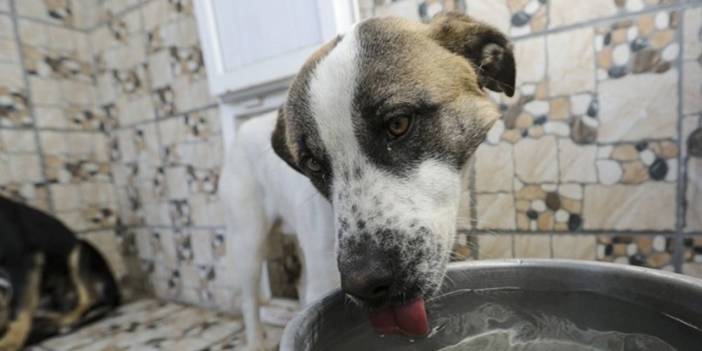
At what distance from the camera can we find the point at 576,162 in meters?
1.02

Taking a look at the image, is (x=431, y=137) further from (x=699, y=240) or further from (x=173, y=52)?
(x=173, y=52)

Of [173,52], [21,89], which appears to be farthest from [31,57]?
[173,52]

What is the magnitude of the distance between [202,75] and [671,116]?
1.61 meters

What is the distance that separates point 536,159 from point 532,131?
0.08 m

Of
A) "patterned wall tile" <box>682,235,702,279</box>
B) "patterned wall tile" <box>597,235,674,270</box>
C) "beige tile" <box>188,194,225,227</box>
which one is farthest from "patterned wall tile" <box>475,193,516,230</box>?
"beige tile" <box>188,194,225,227</box>

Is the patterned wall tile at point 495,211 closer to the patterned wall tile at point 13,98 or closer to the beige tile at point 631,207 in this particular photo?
the beige tile at point 631,207

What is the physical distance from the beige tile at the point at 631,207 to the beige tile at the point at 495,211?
0.61 feet

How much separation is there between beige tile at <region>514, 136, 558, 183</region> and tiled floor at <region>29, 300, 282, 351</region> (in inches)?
41.9

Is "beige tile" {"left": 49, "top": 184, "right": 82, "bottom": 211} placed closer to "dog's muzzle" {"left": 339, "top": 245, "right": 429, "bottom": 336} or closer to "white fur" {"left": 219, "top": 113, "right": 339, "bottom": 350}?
"white fur" {"left": 219, "top": 113, "right": 339, "bottom": 350}

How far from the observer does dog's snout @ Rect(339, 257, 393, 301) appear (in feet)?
1.79

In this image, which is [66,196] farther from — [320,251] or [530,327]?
[530,327]

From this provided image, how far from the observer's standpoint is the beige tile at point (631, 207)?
0.94 metres

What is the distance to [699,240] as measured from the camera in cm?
92

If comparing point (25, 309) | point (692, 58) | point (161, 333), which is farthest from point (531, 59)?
point (25, 309)
